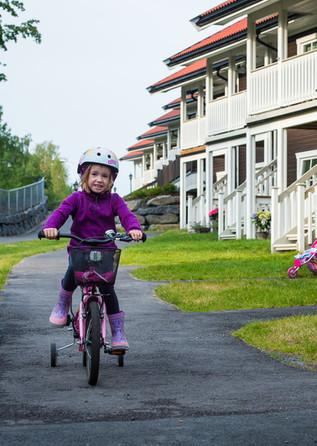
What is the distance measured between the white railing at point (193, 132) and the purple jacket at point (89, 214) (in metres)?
29.6

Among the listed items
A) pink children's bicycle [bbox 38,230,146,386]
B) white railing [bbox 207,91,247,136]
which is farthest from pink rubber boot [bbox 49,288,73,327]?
white railing [bbox 207,91,247,136]

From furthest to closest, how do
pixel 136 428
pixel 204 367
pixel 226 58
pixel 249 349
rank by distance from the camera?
pixel 226 58 → pixel 249 349 → pixel 204 367 → pixel 136 428

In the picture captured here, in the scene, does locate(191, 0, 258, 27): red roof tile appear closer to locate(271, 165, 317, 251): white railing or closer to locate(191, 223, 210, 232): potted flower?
locate(271, 165, 317, 251): white railing

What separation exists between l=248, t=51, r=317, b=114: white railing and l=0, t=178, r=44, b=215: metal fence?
22.0 m

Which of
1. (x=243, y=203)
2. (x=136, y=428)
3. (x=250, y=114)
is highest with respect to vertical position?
(x=250, y=114)

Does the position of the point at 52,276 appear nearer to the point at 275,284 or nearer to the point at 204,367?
the point at 275,284

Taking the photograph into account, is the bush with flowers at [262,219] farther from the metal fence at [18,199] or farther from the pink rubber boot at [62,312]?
the metal fence at [18,199]

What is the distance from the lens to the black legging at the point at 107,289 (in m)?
7.12

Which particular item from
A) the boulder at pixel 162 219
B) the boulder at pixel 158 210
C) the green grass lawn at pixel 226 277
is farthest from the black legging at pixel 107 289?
the boulder at pixel 158 210

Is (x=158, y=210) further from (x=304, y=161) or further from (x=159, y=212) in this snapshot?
(x=304, y=161)

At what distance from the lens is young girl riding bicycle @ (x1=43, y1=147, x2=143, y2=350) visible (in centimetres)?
720

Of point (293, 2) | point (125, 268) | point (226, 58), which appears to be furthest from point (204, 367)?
point (226, 58)

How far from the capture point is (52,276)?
16859mm

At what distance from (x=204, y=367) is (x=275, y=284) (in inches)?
252
